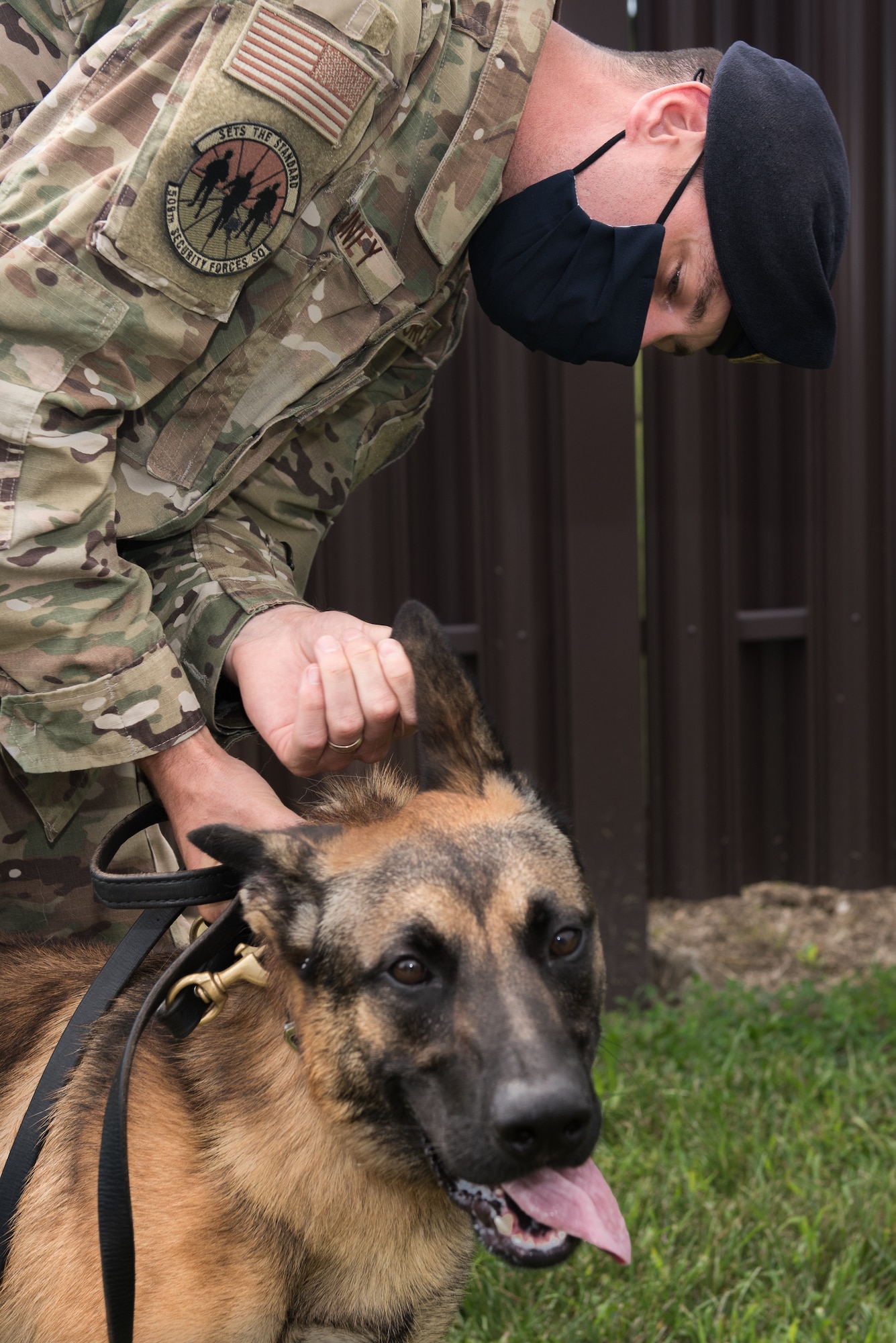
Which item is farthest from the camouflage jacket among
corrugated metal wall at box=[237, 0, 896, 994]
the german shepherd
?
corrugated metal wall at box=[237, 0, 896, 994]

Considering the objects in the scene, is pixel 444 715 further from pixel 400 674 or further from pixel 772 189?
pixel 772 189

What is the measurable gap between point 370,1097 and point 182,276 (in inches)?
54.4

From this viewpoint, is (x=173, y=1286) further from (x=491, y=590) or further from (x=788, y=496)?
(x=788, y=496)

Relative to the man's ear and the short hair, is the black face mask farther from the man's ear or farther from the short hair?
the short hair

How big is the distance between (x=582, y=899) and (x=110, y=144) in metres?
1.46

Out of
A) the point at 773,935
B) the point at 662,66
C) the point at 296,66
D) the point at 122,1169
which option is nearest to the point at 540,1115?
the point at 122,1169

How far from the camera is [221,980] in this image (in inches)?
72.1

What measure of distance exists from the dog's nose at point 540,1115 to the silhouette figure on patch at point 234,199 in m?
1.46

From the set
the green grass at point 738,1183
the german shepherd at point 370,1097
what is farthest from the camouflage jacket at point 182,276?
the green grass at point 738,1183

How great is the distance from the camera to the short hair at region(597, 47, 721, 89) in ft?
8.26

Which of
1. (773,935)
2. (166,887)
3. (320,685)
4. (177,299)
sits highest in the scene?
(177,299)

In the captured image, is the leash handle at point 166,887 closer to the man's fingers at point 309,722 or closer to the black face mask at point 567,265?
the man's fingers at point 309,722

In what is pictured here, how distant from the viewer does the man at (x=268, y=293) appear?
1932mm

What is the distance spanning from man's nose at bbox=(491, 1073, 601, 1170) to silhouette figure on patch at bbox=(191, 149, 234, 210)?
4.85ft
